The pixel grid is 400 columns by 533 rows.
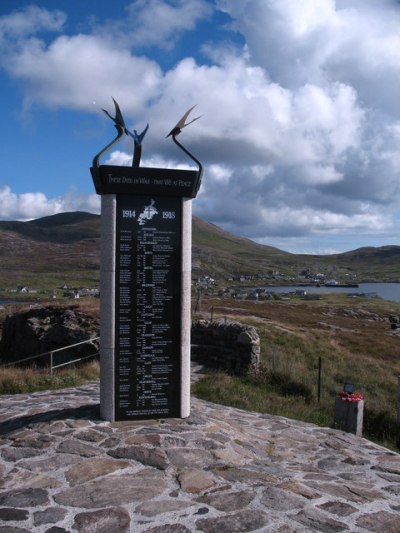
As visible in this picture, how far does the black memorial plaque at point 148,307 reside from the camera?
7684mm

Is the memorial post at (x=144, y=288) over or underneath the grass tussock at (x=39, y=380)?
over

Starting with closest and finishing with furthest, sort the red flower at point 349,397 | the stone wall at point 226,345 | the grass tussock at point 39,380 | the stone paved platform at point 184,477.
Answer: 1. the stone paved platform at point 184,477
2. the red flower at point 349,397
3. the grass tussock at point 39,380
4. the stone wall at point 226,345

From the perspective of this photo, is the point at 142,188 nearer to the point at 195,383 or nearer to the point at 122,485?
the point at 122,485

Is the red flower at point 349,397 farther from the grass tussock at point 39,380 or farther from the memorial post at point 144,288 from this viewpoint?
the grass tussock at point 39,380

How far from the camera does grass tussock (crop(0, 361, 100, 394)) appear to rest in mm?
11016

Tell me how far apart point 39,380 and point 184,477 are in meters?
6.55

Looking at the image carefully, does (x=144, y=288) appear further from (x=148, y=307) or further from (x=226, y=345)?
(x=226, y=345)

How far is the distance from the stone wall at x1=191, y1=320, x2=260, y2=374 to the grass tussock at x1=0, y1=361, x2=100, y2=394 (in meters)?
3.64

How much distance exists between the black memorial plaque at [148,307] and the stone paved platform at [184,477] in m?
0.42

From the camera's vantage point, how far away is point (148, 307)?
307 inches

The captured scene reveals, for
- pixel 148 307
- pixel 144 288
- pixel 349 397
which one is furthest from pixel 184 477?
pixel 349 397

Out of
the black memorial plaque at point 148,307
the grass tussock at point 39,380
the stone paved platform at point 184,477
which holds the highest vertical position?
the black memorial plaque at point 148,307

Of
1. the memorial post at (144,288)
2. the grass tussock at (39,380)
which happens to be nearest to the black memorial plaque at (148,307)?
the memorial post at (144,288)

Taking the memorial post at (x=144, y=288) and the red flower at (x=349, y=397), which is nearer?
the memorial post at (x=144, y=288)
